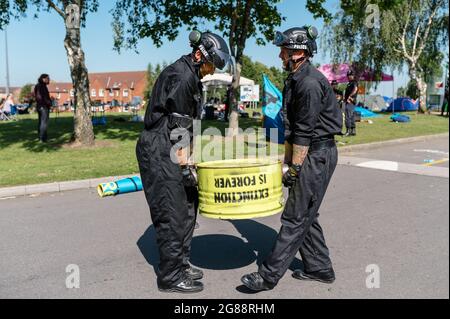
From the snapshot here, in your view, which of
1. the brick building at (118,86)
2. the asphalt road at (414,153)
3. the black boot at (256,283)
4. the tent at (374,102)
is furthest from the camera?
the brick building at (118,86)

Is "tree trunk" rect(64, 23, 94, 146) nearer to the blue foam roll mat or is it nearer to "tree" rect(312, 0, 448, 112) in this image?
the blue foam roll mat

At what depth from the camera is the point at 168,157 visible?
3.23 meters

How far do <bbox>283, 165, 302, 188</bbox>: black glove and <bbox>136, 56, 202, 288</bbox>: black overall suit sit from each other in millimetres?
779

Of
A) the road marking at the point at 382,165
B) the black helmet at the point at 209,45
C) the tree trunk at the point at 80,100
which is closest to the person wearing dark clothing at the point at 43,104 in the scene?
the tree trunk at the point at 80,100

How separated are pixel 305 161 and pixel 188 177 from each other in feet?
2.89

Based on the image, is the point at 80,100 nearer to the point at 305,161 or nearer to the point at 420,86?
the point at 305,161

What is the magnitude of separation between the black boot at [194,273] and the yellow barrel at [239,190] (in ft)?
2.42

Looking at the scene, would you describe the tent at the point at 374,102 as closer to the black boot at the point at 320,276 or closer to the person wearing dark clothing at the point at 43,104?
the person wearing dark clothing at the point at 43,104

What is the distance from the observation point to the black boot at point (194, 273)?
12.1 feet

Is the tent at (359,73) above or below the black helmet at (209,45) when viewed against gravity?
above

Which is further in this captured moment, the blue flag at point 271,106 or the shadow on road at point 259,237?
the blue flag at point 271,106

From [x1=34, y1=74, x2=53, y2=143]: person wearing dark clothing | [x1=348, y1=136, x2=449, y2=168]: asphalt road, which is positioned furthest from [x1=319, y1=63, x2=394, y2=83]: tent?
[x1=34, y1=74, x2=53, y2=143]: person wearing dark clothing

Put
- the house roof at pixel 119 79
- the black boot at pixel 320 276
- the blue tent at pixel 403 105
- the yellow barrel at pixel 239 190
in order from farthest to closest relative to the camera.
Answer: the house roof at pixel 119 79
the blue tent at pixel 403 105
the black boot at pixel 320 276
the yellow barrel at pixel 239 190

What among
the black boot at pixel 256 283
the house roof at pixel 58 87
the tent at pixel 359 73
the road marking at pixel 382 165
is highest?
the house roof at pixel 58 87
